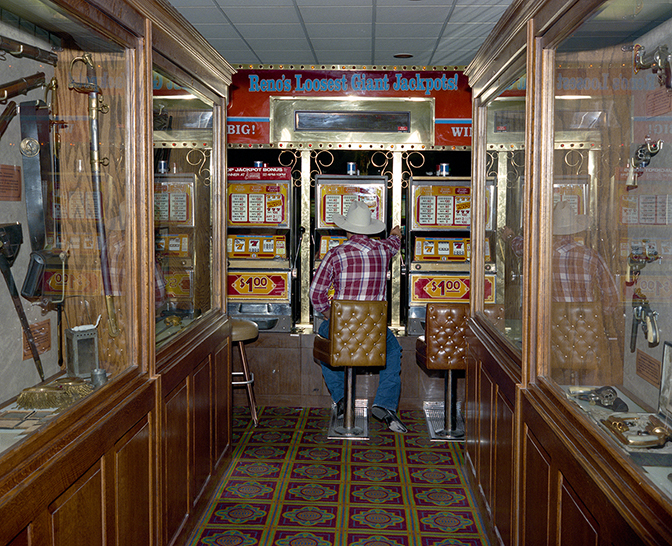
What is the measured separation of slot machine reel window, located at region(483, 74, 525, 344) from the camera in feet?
8.61

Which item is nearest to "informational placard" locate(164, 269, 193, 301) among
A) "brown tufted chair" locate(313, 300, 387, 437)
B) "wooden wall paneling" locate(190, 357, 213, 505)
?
"wooden wall paneling" locate(190, 357, 213, 505)

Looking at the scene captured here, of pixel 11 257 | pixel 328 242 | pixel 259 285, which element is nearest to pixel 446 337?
pixel 328 242

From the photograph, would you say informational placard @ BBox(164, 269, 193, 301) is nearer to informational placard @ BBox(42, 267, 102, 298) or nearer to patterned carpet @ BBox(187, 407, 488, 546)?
informational placard @ BBox(42, 267, 102, 298)

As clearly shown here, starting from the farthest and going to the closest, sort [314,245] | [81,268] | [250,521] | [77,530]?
[314,245] < [250,521] < [81,268] < [77,530]

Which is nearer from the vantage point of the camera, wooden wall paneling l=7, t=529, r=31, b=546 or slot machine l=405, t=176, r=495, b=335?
wooden wall paneling l=7, t=529, r=31, b=546

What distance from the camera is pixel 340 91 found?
545 centimetres

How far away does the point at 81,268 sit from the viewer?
2.16m

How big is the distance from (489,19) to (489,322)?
6.86ft

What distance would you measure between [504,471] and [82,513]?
1654 mm

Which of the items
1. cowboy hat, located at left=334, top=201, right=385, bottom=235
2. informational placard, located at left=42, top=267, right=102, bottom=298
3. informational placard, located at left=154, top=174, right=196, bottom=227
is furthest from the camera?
cowboy hat, located at left=334, top=201, right=385, bottom=235

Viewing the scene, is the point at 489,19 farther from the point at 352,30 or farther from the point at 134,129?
the point at 134,129

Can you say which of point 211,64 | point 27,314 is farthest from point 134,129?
point 211,64

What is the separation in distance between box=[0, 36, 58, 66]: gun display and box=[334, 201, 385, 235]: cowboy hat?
119 inches

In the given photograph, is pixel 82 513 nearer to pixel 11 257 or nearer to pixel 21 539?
pixel 21 539
